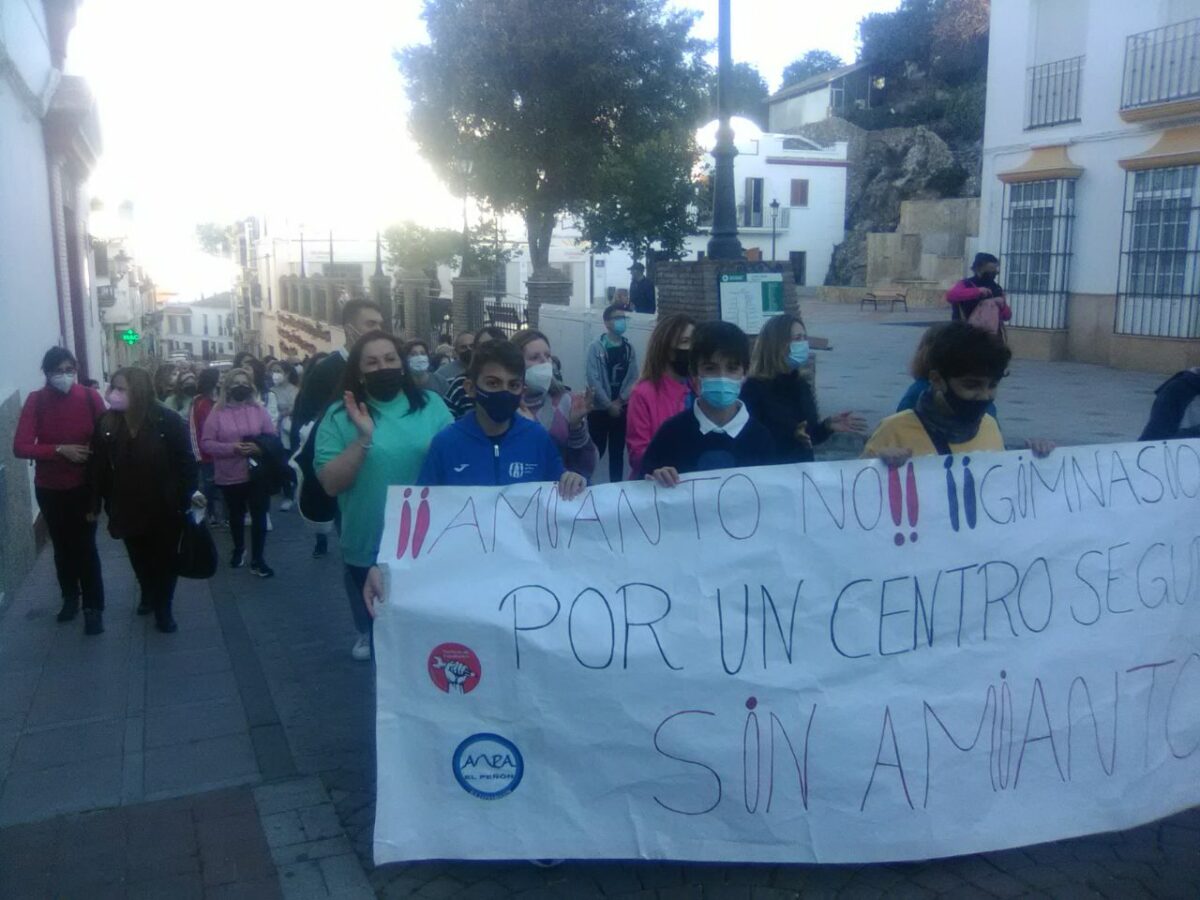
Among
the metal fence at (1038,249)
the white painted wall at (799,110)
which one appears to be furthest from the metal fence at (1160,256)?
the white painted wall at (799,110)

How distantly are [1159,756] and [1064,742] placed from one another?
0.42 m

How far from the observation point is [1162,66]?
1669 cm

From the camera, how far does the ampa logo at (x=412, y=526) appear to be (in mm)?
3510

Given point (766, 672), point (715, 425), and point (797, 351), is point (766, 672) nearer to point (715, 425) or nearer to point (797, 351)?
point (715, 425)

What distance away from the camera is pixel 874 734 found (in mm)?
3512

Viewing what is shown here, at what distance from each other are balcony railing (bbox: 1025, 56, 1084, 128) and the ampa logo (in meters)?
18.1

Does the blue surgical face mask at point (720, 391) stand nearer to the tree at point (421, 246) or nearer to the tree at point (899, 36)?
the tree at point (421, 246)

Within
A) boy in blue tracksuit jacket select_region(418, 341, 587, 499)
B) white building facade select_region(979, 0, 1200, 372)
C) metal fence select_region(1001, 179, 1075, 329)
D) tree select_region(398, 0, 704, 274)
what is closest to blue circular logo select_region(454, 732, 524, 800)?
boy in blue tracksuit jacket select_region(418, 341, 587, 499)

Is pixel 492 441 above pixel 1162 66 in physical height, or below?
below

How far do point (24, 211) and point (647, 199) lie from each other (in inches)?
527

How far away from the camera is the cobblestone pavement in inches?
142

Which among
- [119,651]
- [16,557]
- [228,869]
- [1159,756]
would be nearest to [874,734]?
[1159,756]

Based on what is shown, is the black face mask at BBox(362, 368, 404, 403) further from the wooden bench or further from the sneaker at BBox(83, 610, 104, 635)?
the wooden bench

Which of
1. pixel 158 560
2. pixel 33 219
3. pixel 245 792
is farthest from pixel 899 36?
pixel 245 792
